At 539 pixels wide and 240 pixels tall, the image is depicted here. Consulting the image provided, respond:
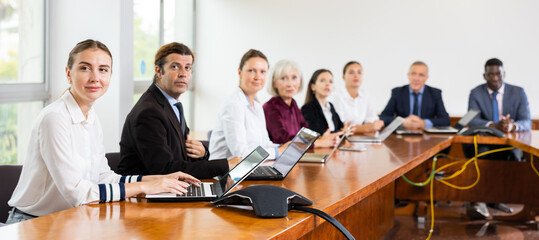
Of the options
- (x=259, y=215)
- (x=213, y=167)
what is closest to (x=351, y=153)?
(x=213, y=167)

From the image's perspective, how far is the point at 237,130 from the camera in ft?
10.3

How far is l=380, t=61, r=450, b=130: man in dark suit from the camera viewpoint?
5.61 metres

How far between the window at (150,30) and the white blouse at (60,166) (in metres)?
3.62

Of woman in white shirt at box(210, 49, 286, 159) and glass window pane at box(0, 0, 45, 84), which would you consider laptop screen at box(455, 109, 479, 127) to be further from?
glass window pane at box(0, 0, 45, 84)

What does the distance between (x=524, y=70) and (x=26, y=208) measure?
6.19 m

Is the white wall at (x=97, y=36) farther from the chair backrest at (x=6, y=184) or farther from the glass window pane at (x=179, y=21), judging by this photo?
the chair backrest at (x=6, y=184)

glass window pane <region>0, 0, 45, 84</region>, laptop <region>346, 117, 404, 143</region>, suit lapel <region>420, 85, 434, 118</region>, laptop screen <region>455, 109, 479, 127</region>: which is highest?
glass window pane <region>0, 0, 45, 84</region>

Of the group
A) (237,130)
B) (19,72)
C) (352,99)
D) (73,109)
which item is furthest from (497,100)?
(73,109)

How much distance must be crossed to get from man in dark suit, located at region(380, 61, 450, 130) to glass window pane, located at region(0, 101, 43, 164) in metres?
3.09

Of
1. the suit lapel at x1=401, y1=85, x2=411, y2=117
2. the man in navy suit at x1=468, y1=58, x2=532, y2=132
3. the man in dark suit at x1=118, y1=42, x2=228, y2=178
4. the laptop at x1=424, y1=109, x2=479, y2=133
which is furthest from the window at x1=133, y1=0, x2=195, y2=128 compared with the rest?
the man in navy suit at x1=468, y1=58, x2=532, y2=132

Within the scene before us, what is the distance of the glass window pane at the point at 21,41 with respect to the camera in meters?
4.17

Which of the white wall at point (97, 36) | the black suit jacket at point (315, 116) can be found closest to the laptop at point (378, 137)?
the black suit jacket at point (315, 116)

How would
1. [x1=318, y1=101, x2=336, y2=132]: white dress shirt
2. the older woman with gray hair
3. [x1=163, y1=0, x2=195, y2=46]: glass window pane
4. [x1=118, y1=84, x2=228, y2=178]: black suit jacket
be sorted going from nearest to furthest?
[x1=118, y1=84, x2=228, y2=178]: black suit jacket < the older woman with gray hair < [x1=318, y1=101, x2=336, y2=132]: white dress shirt < [x1=163, y1=0, x2=195, y2=46]: glass window pane

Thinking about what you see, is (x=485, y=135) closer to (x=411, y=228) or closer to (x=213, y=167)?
(x=411, y=228)
